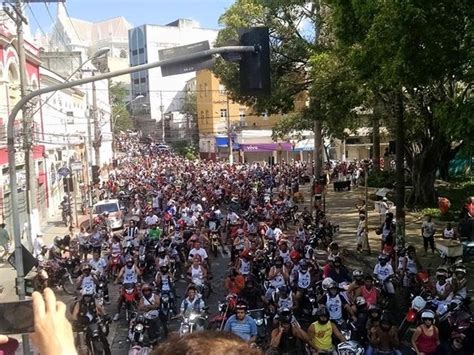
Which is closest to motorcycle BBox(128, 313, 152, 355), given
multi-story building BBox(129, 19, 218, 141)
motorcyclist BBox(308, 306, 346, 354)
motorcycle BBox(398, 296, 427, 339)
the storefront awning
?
motorcyclist BBox(308, 306, 346, 354)

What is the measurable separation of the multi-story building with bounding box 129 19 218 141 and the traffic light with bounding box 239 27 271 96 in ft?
325

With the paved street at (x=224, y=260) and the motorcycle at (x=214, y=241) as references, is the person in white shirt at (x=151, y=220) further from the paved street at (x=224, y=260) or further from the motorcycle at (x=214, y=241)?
the paved street at (x=224, y=260)

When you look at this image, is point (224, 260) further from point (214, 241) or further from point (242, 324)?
point (242, 324)

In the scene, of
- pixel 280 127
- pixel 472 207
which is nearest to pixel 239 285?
pixel 472 207

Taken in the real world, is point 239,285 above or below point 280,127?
below

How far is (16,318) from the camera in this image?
2.40 meters

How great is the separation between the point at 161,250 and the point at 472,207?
397 inches

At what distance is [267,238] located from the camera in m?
18.0

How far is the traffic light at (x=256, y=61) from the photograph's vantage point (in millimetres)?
8594

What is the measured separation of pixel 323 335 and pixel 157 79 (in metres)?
109

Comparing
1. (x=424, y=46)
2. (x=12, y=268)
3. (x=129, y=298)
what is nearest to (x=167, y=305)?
(x=129, y=298)

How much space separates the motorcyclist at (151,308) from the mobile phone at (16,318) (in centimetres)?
877

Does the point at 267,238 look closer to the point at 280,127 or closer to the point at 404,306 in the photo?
Result: the point at 404,306

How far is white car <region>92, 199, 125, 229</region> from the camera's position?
27438mm
